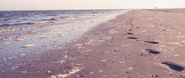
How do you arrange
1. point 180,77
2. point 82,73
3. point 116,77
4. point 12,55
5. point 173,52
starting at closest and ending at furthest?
point 180,77 < point 116,77 < point 82,73 < point 173,52 < point 12,55

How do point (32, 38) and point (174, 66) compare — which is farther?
point (32, 38)

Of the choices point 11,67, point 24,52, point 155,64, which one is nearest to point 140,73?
point 155,64

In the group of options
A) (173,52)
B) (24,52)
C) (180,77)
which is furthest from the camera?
(24,52)

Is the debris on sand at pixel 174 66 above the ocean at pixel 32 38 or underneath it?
above

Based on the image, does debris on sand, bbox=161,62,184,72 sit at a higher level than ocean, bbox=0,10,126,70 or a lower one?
higher

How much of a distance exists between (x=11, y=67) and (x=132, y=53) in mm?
2676

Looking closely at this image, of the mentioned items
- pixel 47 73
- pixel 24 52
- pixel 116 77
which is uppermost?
pixel 116 77

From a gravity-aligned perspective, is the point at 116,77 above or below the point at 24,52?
above

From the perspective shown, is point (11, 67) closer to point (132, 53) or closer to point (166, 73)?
point (132, 53)

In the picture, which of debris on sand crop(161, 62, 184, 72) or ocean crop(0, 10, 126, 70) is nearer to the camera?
debris on sand crop(161, 62, 184, 72)

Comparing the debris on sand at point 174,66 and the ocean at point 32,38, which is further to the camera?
the ocean at point 32,38

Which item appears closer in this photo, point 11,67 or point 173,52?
point 11,67

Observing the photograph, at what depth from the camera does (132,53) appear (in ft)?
12.3

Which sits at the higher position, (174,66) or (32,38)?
(174,66)
